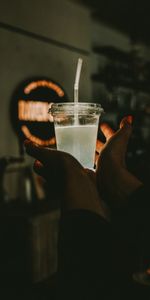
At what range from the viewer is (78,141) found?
130 cm

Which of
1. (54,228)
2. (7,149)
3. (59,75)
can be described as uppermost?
(59,75)

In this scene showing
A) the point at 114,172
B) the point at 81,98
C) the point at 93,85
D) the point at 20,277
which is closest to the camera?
the point at 114,172

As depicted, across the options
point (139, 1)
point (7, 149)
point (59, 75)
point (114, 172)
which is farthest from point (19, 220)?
point (139, 1)

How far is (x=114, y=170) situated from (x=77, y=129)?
0.64ft

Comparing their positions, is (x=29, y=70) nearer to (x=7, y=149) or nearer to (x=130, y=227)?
(x=7, y=149)

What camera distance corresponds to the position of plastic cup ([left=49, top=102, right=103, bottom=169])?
4.27 ft

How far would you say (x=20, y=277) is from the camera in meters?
3.60

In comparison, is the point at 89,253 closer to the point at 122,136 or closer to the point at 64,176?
the point at 64,176

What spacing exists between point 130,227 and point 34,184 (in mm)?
3301

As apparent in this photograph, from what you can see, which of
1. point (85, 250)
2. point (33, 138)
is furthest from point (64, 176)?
point (33, 138)

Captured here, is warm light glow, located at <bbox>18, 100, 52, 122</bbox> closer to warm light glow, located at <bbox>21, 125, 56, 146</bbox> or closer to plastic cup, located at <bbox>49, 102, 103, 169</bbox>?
warm light glow, located at <bbox>21, 125, 56, 146</bbox>

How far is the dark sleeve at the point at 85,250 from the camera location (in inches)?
37.9

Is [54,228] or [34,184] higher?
[34,184]

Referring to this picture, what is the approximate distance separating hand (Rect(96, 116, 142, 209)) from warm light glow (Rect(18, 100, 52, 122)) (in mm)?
2980
